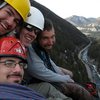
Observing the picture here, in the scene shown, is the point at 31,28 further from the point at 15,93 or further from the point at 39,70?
the point at 15,93

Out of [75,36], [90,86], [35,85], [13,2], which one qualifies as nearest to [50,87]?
[35,85]

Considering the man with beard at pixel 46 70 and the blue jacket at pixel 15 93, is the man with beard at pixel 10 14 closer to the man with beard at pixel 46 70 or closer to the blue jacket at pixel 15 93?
the blue jacket at pixel 15 93

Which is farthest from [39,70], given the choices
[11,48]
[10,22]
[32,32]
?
[10,22]

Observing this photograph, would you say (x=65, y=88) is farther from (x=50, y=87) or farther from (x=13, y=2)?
(x=13, y=2)

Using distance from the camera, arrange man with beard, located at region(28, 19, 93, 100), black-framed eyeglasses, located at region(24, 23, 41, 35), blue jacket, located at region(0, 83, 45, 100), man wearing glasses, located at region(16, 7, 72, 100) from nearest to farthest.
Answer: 1. blue jacket, located at region(0, 83, 45, 100)
2. man wearing glasses, located at region(16, 7, 72, 100)
3. black-framed eyeglasses, located at region(24, 23, 41, 35)
4. man with beard, located at region(28, 19, 93, 100)

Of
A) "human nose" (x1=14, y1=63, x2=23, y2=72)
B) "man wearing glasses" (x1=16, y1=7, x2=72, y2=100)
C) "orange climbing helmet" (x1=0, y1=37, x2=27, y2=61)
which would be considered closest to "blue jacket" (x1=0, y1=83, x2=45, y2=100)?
"human nose" (x1=14, y1=63, x2=23, y2=72)

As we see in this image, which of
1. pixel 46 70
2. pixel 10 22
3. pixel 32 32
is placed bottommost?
pixel 46 70

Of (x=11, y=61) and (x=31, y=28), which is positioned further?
(x=31, y=28)

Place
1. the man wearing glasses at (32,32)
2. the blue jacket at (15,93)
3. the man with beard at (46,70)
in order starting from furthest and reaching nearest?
the man with beard at (46,70)
the man wearing glasses at (32,32)
the blue jacket at (15,93)

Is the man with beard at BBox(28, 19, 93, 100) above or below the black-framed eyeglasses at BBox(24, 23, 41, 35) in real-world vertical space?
below

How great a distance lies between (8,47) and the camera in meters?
4.66

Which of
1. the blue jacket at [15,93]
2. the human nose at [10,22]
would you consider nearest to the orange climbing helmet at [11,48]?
the human nose at [10,22]

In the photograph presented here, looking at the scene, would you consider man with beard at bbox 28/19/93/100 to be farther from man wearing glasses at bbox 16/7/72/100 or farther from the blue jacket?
the blue jacket

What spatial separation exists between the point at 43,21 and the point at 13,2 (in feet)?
3.98
